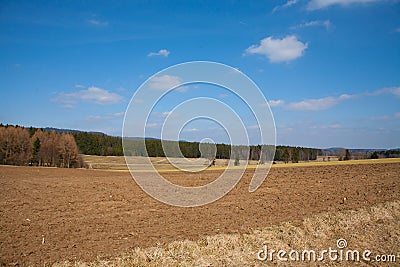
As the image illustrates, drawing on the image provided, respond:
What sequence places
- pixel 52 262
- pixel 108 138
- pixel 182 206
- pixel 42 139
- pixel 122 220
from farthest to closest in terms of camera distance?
pixel 108 138, pixel 42 139, pixel 182 206, pixel 122 220, pixel 52 262

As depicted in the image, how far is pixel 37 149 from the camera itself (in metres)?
68.8

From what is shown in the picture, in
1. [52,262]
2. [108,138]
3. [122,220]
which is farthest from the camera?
[108,138]

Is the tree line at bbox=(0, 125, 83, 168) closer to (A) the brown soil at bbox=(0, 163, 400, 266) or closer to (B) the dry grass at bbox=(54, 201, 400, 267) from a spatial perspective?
(A) the brown soil at bbox=(0, 163, 400, 266)

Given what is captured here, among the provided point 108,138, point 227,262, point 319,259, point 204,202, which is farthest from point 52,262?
point 108,138

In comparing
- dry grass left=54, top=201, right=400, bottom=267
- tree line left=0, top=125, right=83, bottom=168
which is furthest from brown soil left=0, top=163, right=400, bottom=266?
tree line left=0, top=125, right=83, bottom=168

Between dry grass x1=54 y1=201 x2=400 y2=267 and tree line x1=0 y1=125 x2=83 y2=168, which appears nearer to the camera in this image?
dry grass x1=54 y1=201 x2=400 y2=267

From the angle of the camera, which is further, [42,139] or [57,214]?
[42,139]

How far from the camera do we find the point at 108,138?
96312 mm

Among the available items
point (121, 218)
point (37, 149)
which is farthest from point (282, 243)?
point (37, 149)

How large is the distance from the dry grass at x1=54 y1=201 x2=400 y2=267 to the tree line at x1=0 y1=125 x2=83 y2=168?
67.3m

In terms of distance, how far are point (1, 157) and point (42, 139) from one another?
8.58 meters

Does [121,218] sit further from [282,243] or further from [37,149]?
[37,149]

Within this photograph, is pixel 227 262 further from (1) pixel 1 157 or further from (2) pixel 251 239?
(1) pixel 1 157

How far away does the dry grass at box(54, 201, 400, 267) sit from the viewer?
24.7ft
